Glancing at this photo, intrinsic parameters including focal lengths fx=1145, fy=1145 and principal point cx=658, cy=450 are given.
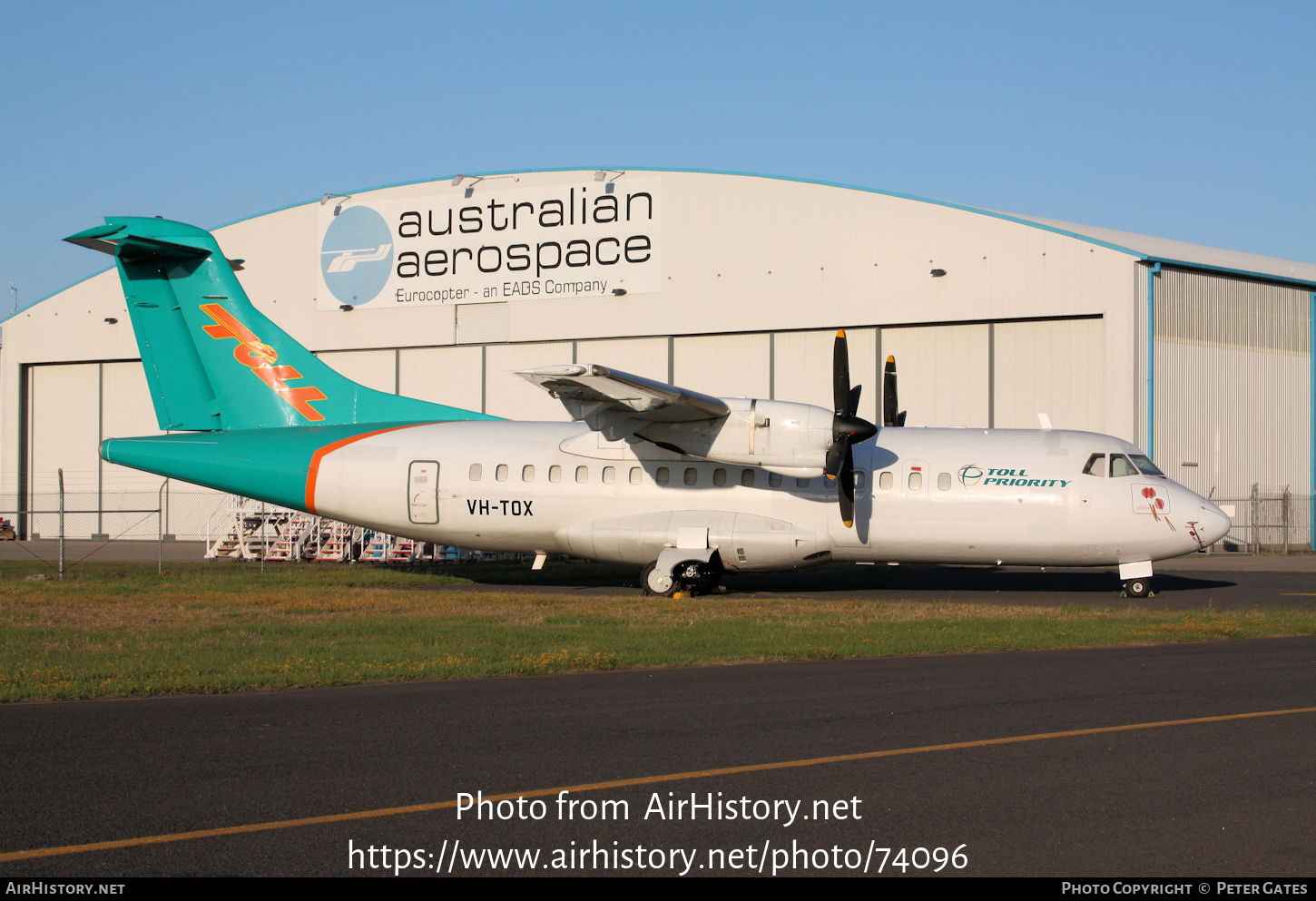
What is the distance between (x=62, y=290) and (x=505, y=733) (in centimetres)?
4942

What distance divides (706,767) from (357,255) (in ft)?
135

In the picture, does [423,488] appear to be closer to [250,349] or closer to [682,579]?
[250,349]

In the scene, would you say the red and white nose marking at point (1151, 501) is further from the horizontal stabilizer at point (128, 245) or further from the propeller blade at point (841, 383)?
the horizontal stabilizer at point (128, 245)

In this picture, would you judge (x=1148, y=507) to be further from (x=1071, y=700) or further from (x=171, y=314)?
(x=171, y=314)

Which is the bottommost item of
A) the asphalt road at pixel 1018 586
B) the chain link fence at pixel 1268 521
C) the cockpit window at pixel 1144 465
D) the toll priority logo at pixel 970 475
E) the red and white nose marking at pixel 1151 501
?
the asphalt road at pixel 1018 586

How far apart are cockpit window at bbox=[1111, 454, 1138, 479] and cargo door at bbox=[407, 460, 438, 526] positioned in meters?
13.7

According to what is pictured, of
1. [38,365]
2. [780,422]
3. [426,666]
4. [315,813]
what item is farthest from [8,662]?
[38,365]

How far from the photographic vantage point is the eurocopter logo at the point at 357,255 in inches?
1797

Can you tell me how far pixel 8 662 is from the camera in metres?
13.1

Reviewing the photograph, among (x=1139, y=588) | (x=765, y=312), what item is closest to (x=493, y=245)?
(x=765, y=312)

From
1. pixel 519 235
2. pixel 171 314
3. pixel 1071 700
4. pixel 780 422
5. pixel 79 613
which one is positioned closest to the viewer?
pixel 1071 700

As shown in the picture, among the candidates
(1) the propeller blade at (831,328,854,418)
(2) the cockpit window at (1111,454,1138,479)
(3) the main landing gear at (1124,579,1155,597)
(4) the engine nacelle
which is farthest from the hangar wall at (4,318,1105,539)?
A: (4) the engine nacelle

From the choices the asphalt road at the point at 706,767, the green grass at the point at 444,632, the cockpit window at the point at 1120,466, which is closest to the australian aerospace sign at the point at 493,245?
the green grass at the point at 444,632

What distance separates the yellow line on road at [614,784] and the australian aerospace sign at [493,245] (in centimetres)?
3379
